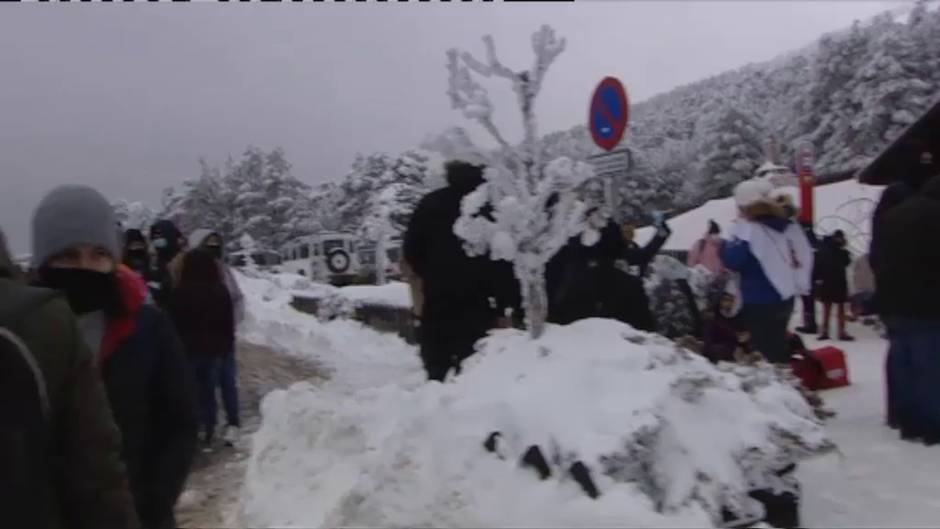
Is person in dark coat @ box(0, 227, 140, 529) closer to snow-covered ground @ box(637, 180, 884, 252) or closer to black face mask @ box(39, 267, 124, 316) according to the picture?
black face mask @ box(39, 267, 124, 316)

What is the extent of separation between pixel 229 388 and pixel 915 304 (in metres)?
5.13

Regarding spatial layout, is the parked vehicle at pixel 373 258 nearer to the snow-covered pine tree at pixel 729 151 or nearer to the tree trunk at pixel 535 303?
the snow-covered pine tree at pixel 729 151

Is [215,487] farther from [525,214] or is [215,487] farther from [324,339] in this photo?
[324,339]

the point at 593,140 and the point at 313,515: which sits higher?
the point at 593,140

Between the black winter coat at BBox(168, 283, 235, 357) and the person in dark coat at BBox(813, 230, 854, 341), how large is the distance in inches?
285

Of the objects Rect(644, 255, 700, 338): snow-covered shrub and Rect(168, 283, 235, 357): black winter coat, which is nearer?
Rect(168, 283, 235, 357): black winter coat

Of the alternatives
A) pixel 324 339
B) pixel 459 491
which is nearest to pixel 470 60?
pixel 459 491

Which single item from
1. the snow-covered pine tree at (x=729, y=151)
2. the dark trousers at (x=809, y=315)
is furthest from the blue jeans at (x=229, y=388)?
the snow-covered pine tree at (x=729, y=151)

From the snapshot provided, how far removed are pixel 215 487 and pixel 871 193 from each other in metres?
20.6

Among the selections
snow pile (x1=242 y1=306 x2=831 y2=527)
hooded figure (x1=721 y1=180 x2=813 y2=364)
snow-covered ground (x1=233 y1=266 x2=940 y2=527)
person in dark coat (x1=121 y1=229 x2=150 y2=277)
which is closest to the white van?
person in dark coat (x1=121 y1=229 x2=150 y2=277)

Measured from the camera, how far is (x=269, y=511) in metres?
5.18

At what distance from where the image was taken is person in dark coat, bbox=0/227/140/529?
5.62 feet

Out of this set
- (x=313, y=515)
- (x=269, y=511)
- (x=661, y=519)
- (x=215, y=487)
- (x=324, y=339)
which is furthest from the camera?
(x=324, y=339)

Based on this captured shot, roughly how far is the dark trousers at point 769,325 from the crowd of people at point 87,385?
14.0 ft
